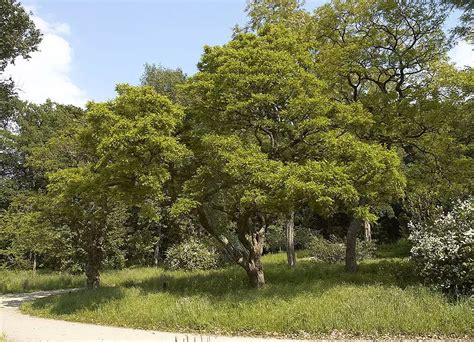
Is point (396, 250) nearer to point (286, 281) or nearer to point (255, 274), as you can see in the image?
point (286, 281)

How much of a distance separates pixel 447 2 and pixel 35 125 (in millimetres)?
36223

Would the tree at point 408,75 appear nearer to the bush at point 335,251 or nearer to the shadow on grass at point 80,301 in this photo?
the bush at point 335,251

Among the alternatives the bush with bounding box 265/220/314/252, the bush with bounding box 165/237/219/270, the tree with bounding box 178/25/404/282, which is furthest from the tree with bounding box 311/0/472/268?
the bush with bounding box 265/220/314/252

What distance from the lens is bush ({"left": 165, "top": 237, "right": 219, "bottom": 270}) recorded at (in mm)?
21062

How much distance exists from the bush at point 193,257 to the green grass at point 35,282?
15.4 ft

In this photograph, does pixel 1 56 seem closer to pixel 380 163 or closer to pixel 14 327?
pixel 14 327

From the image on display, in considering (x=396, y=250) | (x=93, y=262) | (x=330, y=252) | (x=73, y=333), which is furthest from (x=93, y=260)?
(x=396, y=250)

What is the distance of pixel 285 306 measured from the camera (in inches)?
406

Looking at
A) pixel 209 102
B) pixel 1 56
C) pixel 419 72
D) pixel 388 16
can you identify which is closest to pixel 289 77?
pixel 209 102

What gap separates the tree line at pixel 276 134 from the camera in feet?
37.0

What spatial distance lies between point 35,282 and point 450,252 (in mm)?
19261

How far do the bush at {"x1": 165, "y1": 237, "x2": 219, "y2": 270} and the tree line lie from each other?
5.70 metres

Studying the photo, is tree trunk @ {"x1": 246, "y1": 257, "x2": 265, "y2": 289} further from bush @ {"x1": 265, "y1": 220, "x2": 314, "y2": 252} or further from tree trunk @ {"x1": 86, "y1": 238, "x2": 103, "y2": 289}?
bush @ {"x1": 265, "y1": 220, "x2": 314, "y2": 252}

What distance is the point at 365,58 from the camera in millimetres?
14602
